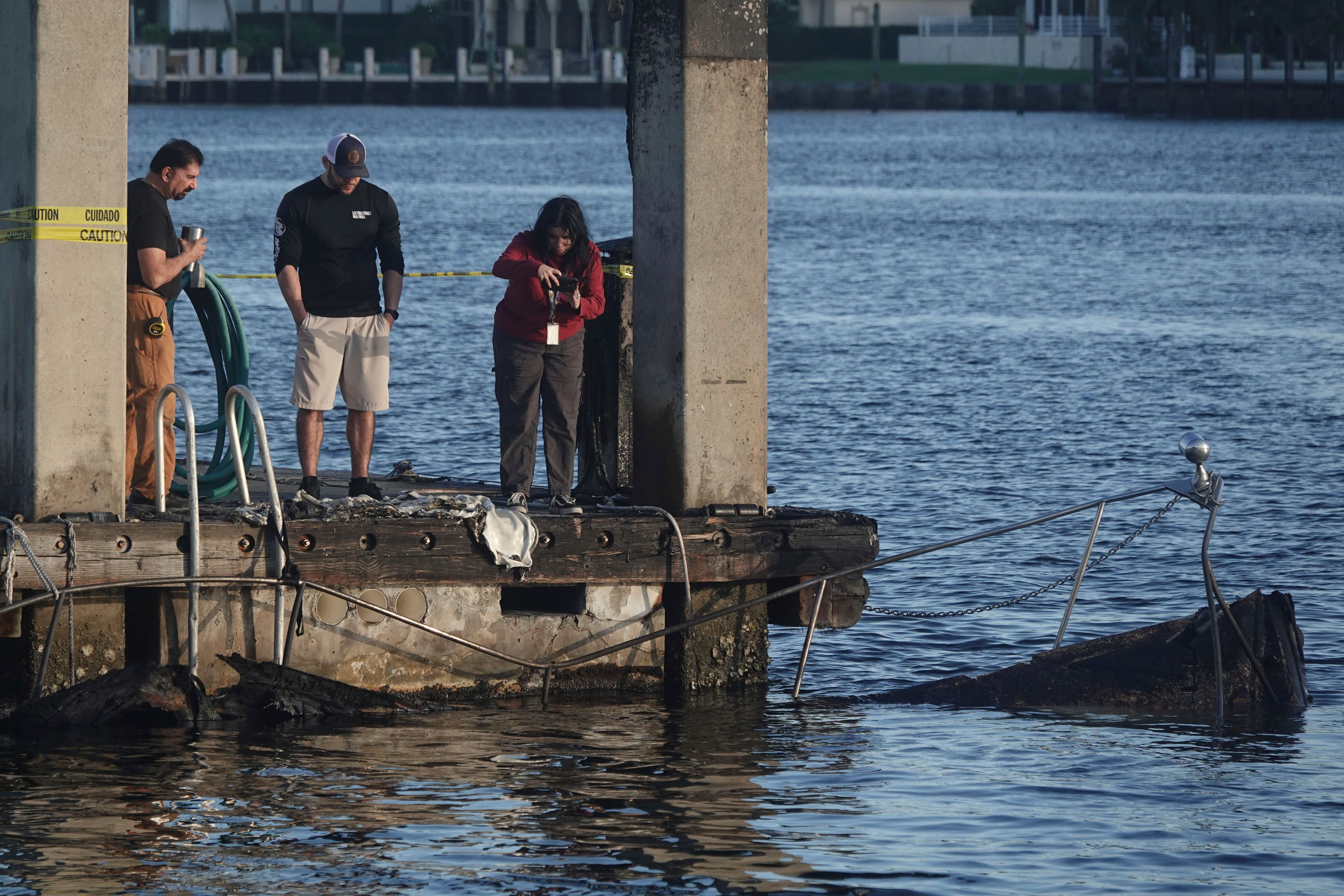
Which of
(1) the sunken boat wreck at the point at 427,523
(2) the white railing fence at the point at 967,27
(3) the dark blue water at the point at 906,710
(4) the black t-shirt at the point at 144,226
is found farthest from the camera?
(2) the white railing fence at the point at 967,27

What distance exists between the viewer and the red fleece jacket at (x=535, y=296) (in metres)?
10.1

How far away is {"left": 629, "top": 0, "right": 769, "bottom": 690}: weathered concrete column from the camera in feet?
32.2

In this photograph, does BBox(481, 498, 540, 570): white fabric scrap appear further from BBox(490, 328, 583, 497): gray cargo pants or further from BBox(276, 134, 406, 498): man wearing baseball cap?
BBox(276, 134, 406, 498): man wearing baseball cap

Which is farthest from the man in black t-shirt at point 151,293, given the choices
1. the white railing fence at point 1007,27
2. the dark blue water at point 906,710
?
the white railing fence at point 1007,27

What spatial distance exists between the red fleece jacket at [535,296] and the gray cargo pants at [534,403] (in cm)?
7

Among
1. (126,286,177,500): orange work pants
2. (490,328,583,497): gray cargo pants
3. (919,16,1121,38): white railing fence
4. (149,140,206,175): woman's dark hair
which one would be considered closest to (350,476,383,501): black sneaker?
(490,328,583,497): gray cargo pants

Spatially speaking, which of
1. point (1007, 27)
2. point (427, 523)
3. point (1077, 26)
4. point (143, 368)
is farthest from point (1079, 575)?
point (1077, 26)

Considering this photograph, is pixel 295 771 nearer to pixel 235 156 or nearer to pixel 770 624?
pixel 770 624


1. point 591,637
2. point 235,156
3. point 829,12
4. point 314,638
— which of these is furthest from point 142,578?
point 829,12

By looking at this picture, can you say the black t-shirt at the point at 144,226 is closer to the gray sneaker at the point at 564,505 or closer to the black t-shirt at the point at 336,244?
the black t-shirt at the point at 336,244

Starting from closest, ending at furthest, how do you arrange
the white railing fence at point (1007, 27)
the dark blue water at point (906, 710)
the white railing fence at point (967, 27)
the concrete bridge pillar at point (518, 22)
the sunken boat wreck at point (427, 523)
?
the dark blue water at point (906, 710) → the sunken boat wreck at point (427, 523) → the white railing fence at point (1007, 27) → the white railing fence at point (967, 27) → the concrete bridge pillar at point (518, 22)

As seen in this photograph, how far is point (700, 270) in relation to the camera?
9.84 m

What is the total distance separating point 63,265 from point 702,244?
298 centimetres

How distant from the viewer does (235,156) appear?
3076 inches
